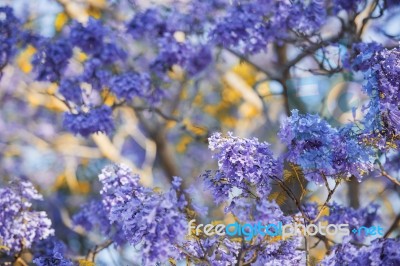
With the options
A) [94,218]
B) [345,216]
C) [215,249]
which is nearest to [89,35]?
[94,218]

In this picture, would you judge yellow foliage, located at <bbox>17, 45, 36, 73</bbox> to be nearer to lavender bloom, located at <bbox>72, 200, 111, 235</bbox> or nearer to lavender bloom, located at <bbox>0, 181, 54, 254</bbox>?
lavender bloom, located at <bbox>72, 200, 111, 235</bbox>

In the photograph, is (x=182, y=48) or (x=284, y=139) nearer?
(x=284, y=139)

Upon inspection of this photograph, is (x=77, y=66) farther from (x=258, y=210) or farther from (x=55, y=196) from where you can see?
(x=258, y=210)

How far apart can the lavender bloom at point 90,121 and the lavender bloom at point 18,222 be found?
93 cm

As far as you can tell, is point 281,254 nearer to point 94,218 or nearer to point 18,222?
point 18,222

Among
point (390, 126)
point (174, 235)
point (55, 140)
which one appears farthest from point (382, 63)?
point (55, 140)

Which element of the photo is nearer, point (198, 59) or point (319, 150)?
point (319, 150)

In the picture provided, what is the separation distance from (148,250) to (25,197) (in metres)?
2.02

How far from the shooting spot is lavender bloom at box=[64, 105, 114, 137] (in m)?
5.84

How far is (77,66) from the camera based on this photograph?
374 inches

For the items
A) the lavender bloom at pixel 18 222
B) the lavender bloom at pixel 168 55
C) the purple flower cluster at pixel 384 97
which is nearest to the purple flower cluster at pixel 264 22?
the lavender bloom at pixel 168 55

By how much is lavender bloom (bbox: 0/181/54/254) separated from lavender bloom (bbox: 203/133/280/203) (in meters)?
1.57

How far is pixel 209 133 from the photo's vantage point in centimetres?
696

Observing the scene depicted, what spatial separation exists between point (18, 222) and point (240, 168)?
6.19 feet
